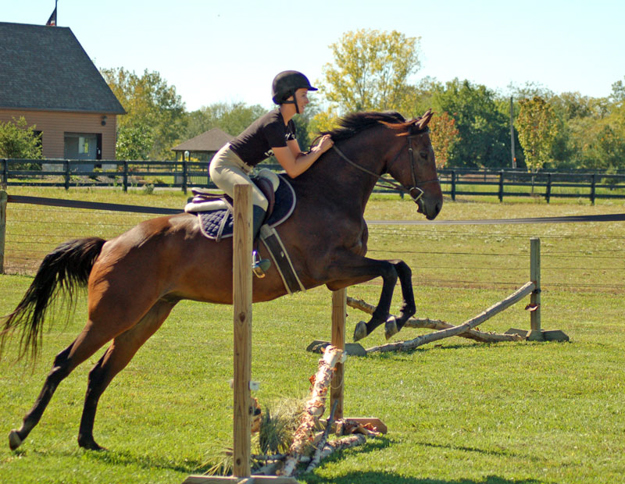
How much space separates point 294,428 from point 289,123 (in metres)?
2.37

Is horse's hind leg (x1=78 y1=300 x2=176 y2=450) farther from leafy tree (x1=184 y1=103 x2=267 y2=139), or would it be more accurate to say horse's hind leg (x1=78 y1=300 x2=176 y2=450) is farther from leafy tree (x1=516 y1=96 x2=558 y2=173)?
leafy tree (x1=184 y1=103 x2=267 y2=139)

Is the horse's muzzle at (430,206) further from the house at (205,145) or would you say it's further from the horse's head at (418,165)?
the house at (205,145)

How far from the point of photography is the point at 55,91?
1592 inches

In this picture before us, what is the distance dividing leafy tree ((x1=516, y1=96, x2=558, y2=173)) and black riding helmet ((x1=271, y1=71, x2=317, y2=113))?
52016mm

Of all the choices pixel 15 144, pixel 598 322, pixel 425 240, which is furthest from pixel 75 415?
pixel 15 144

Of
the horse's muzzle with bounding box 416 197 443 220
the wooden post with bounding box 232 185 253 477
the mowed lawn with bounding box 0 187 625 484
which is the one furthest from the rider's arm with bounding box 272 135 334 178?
the mowed lawn with bounding box 0 187 625 484

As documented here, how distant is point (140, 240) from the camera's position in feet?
18.3

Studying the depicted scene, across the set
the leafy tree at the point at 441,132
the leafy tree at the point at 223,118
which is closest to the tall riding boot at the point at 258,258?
the leafy tree at the point at 441,132

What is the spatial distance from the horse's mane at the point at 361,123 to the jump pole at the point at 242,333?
172cm

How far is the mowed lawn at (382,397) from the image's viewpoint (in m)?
5.18

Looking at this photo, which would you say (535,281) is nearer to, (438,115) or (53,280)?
(53,280)

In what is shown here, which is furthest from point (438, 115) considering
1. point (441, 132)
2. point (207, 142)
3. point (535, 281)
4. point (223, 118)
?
point (535, 281)

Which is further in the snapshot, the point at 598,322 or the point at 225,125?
the point at 225,125

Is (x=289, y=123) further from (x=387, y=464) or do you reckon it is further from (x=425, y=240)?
(x=425, y=240)
